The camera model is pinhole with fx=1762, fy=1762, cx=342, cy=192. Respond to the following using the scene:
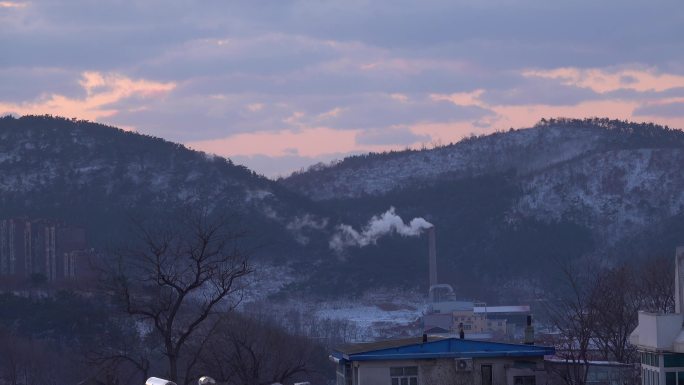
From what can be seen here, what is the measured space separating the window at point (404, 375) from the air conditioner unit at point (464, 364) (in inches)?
44.0

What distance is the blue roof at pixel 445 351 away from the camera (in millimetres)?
43469

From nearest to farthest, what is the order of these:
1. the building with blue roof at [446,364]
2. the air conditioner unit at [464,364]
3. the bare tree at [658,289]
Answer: the air conditioner unit at [464,364] < the building with blue roof at [446,364] < the bare tree at [658,289]

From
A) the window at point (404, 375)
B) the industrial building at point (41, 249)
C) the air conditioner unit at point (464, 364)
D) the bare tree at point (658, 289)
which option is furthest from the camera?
the industrial building at point (41, 249)

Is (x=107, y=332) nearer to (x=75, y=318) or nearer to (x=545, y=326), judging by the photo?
(x=75, y=318)

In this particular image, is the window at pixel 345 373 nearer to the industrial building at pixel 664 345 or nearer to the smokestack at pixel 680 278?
the smokestack at pixel 680 278

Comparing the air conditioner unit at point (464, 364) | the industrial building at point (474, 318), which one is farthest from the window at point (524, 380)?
the industrial building at point (474, 318)

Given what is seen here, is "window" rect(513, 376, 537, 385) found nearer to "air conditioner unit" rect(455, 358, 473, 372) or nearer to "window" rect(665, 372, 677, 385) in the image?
"air conditioner unit" rect(455, 358, 473, 372)

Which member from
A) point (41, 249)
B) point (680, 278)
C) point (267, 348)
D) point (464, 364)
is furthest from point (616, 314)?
point (41, 249)

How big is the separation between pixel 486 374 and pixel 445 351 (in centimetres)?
120

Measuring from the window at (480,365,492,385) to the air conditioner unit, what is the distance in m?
0.52

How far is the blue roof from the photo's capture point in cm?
4347

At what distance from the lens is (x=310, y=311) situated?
591ft

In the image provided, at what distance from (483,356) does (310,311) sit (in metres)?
137

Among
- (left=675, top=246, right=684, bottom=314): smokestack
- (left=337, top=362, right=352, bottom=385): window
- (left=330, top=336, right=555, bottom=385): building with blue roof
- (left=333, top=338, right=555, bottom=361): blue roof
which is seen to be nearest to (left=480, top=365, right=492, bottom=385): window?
(left=330, top=336, right=555, bottom=385): building with blue roof
